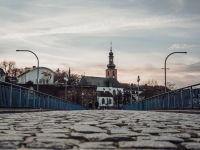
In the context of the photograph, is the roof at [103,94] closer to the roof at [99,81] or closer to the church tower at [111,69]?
the roof at [99,81]

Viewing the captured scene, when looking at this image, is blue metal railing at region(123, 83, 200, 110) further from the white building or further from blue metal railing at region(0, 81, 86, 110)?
the white building

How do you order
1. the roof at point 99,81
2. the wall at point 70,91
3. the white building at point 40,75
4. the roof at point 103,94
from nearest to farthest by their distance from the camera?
the wall at point 70,91 < the white building at point 40,75 < the roof at point 103,94 < the roof at point 99,81

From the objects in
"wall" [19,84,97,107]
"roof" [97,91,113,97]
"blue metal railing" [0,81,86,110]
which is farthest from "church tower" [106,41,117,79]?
"blue metal railing" [0,81,86,110]

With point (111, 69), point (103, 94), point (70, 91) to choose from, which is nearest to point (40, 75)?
point (70, 91)

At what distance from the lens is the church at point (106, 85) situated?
116 meters

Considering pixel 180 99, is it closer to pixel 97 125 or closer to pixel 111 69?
pixel 97 125

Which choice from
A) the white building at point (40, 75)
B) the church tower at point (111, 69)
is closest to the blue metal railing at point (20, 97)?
the white building at point (40, 75)

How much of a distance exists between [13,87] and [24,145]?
11577 mm

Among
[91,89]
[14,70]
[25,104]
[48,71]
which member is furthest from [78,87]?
[25,104]

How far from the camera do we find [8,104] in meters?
13.8

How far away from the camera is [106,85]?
129250mm

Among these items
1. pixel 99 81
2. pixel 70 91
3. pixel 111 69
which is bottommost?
pixel 70 91

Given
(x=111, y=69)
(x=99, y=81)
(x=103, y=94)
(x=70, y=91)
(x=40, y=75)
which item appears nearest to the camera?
(x=70, y=91)

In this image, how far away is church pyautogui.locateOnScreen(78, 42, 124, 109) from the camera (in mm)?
116094
